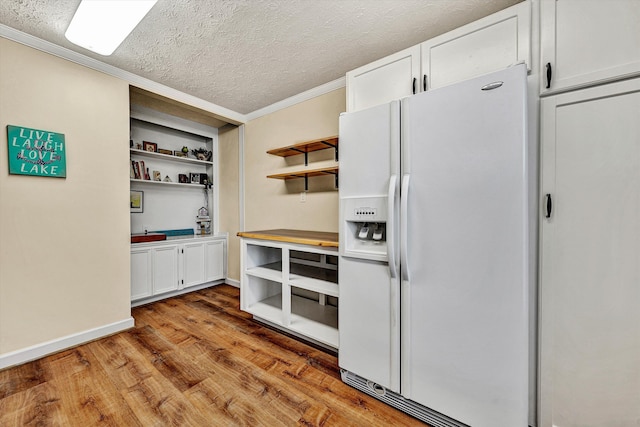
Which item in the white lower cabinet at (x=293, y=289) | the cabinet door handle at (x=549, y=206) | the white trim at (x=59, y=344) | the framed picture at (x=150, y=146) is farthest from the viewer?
the framed picture at (x=150, y=146)

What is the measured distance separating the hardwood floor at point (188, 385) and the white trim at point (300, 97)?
2.56m

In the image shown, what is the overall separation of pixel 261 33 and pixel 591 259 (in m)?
2.44

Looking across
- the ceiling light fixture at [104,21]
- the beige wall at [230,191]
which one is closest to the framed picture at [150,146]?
the beige wall at [230,191]

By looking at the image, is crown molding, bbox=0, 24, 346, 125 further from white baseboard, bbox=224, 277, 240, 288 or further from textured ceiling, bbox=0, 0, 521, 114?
white baseboard, bbox=224, 277, 240, 288

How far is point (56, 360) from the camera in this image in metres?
1.99

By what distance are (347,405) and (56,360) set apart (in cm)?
229

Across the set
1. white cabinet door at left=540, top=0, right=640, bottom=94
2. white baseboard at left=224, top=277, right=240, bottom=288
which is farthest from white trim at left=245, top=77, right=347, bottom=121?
white baseboard at left=224, top=277, right=240, bottom=288

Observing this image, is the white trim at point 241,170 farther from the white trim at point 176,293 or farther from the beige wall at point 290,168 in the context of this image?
the white trim at point 176,293

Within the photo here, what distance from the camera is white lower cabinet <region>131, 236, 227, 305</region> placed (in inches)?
117

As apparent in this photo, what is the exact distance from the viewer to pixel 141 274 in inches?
117

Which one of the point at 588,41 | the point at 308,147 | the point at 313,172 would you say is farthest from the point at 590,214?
the point at 308,147

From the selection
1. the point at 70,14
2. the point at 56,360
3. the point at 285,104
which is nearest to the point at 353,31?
the point at 285,104

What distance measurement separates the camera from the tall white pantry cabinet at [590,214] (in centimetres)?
110

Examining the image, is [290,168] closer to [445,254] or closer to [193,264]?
[193,264]
